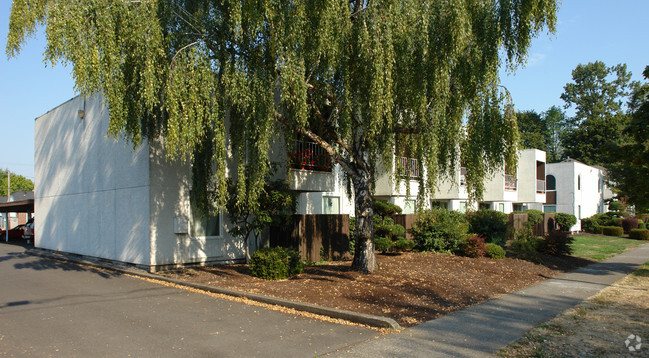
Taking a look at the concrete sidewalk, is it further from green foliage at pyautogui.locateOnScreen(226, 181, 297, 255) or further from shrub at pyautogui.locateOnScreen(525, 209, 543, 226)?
shrub at pyautogui.locateOnScreen(525, 209, 543, 226)

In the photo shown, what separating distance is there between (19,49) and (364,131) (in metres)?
7.86

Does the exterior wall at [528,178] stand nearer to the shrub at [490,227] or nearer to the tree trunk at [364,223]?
the shrub at [490,227]

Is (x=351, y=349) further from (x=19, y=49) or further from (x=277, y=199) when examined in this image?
(x=19, y=49)

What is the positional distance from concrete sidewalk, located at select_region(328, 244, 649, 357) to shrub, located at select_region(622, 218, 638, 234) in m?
31.1

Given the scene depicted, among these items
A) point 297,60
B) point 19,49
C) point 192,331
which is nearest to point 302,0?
point 297,60

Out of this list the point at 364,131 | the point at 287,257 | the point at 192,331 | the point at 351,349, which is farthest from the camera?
the point at 287,257

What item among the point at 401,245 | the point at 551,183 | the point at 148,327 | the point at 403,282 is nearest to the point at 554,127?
the point at 551,183

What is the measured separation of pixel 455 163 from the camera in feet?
36.9

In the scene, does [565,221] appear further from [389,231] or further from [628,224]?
[389,231]

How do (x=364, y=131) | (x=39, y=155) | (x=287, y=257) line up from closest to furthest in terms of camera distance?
(x=364, y=131)
(x=287, y=257)
(x=39, y=155)

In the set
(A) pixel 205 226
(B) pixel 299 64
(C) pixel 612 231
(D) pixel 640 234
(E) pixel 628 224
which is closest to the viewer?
(B) pixel 299 64

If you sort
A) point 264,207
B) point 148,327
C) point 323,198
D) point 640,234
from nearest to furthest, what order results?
1. point 148,327
2. point 264,207
3. point 323,198
4. point 640,234

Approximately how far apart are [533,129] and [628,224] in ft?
125

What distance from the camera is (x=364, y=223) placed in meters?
11.9
